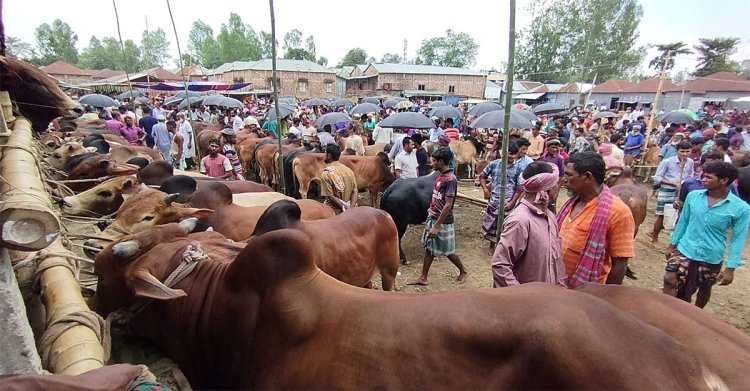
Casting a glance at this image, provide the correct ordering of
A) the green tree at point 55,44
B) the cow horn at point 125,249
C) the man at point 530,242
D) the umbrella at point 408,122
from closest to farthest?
1. the cow horn at point 125,249
2. the man at point 530,242
3. the umbrella at point 408,122
4. the green tree at point 55,44

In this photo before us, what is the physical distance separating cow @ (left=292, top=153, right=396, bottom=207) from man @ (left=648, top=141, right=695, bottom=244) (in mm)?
5413

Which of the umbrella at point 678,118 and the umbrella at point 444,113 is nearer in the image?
the umbrella at point 678,118

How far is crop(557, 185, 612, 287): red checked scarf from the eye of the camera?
10.7ft

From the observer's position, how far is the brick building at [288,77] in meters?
46.6

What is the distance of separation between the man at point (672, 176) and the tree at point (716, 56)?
2186 inches

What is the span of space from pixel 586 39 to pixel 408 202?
52.7 m

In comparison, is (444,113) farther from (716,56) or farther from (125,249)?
(716,56)

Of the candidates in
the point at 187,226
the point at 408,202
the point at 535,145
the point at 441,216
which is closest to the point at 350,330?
the point at 187,226

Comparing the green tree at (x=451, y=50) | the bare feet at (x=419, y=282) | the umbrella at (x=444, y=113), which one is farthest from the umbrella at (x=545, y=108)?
the green tree at (x=451, y=50)

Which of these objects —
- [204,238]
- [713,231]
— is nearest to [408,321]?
[204,238]

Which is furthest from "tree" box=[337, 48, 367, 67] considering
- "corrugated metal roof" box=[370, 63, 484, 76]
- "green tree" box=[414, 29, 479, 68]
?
"corrugated metal roof" box=[370, 63, 484, 76]

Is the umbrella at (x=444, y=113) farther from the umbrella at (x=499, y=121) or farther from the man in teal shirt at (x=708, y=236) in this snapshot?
the man in teal shirt at (x=708, y=236)

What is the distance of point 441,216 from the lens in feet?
18.9

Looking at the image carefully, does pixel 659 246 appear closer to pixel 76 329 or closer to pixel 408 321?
pixel 408 321
